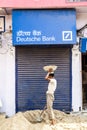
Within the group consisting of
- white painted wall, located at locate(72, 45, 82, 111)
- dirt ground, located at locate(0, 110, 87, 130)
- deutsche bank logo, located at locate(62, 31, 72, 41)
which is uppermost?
deutsche bank logo, located at locate(62, 31, 72, 41)

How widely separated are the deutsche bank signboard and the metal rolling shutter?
0.90 meters

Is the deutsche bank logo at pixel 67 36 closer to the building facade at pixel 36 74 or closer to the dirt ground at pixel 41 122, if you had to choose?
the building facade at pixel 36 74

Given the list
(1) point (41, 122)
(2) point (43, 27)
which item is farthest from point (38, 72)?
(1) point (41, 122)

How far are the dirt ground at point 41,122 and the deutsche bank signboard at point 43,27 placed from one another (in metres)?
2.40

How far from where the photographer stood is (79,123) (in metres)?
12.3

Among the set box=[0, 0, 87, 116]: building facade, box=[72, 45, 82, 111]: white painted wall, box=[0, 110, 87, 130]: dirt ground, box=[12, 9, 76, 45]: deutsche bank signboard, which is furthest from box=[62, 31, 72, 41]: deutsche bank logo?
box=[0, 110, 87, 130]: dirt ground

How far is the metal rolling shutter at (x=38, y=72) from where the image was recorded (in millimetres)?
14016

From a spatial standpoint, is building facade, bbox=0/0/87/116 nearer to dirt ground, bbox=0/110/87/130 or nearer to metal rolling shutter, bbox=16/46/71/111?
metal rolling shutter, bbox=16/46/71/111

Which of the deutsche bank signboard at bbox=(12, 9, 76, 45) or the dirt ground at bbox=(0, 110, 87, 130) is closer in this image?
the dirt ground at bbox=(0, 110, 87, 130)

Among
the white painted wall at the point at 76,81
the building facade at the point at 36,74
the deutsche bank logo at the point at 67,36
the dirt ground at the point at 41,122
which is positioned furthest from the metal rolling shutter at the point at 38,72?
the deutsche bank logo at the point at 67,36

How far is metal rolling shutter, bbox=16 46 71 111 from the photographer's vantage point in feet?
46.0

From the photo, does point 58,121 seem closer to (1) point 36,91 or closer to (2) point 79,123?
(2) point 79,123

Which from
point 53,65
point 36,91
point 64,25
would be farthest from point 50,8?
point 36,91

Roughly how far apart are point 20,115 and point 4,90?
1.91m
